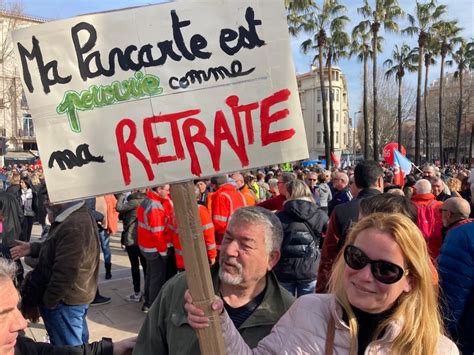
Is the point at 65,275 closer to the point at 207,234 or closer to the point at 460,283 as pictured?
the point at 207,234

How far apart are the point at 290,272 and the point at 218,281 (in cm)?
226

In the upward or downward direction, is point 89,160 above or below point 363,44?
below

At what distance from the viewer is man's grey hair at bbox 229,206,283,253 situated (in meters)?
2.08

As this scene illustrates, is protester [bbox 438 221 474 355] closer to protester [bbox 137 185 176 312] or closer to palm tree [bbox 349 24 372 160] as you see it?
protester [bbox 137 185 176 312]

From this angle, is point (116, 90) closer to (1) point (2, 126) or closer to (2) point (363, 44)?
(2) point (363, 44)

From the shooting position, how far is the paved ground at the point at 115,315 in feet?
15.8

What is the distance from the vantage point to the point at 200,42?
4.94 ft

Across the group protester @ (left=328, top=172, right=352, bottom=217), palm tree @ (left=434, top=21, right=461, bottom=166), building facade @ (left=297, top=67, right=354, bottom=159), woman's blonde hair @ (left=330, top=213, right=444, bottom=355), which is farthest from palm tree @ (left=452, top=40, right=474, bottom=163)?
woman's blonde hair @ (left=330, top=213, right=444, bottom=355)

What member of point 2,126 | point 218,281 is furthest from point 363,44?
point 2,126

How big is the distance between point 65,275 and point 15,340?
160 cm

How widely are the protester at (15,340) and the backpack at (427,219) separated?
11.8ft

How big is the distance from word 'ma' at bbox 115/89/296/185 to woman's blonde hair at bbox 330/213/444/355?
51 centimetres

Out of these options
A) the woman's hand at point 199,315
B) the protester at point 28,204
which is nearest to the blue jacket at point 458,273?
the woman's hand at point 199,315

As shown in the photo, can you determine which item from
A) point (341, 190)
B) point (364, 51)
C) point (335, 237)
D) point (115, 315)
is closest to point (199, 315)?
point (335, 237)
